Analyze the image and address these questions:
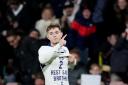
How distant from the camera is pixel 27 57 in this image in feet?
38.0

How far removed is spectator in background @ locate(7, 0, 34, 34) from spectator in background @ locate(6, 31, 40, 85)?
0.66m

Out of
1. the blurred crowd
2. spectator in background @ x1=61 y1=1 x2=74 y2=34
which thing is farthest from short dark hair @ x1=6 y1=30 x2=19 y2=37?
spectator in background @ x1=61 y1=1 x2=74 y2=34

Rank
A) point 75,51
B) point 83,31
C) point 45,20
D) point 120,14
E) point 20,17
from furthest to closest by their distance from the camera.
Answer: point 20,17
point 45,20
point 83,31
point 120,14
point 75,51

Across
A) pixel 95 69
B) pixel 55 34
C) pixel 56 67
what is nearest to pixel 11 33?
pixel 95 69

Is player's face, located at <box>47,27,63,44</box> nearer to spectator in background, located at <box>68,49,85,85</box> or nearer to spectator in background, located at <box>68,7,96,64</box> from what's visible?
spectator in background, located at <box>68,49,85,85</box>

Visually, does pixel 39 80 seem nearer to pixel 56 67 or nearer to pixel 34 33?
pixel 34 33

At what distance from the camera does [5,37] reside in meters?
12.3

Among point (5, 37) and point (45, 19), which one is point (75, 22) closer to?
point (45, 19)

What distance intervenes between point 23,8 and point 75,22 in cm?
172

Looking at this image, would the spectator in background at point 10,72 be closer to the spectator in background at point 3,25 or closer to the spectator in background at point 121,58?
the spectator in background at point 3,25

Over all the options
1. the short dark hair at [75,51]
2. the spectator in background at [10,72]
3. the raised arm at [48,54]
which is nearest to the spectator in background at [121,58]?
the short dark hair at [75,51]

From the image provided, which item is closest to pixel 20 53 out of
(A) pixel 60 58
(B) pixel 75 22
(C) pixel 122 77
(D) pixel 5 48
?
(D) pixel 5 48

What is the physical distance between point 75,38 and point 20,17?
5.65 feet

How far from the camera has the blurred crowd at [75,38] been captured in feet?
34.8
